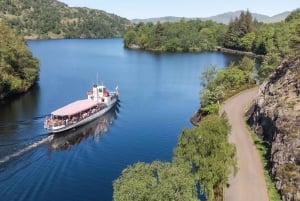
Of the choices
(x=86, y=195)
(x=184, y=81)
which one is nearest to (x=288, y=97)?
(x=86, y=195)

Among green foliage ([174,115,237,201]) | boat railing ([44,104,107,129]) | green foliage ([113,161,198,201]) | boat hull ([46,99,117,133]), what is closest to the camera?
green foliage ([113,161,198,201])

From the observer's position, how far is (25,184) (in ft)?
203

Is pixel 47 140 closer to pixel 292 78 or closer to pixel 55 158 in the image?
pixel 55 158

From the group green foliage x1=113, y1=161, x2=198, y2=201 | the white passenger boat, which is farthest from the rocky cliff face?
the white passenger boat

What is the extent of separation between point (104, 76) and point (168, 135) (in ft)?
242

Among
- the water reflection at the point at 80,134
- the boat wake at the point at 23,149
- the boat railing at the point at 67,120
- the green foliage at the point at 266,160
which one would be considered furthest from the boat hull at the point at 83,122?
the green foliage at the point at 266,160

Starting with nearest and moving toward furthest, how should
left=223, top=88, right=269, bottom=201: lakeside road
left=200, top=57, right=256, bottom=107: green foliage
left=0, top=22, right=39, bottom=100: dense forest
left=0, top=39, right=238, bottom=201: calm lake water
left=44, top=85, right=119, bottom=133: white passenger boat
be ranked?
left=223, top=88, right=269, bottom=201: lakeside road, left=0, top=39, right=238, bottom=201: calm lake water, left=44, top=85, right=119, bottom=133: white passenger boat, left=200, top=57, right=256, bottom=107: green foliage, left=0, top=22, right=39, bottom=100: dense forest

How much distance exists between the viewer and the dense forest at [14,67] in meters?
112

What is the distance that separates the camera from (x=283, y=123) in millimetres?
62094

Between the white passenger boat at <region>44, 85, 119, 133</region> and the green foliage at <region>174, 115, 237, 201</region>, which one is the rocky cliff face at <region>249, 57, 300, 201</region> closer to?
the green foliage at <region>174, 115, 237, 201</region>

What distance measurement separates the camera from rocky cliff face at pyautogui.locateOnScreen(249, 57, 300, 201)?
176 feet

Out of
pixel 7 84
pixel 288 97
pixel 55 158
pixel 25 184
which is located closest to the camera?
pixel 25 184

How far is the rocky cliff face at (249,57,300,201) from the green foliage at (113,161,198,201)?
58.0ft

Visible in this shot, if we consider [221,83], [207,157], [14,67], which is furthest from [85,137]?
[14,67]
